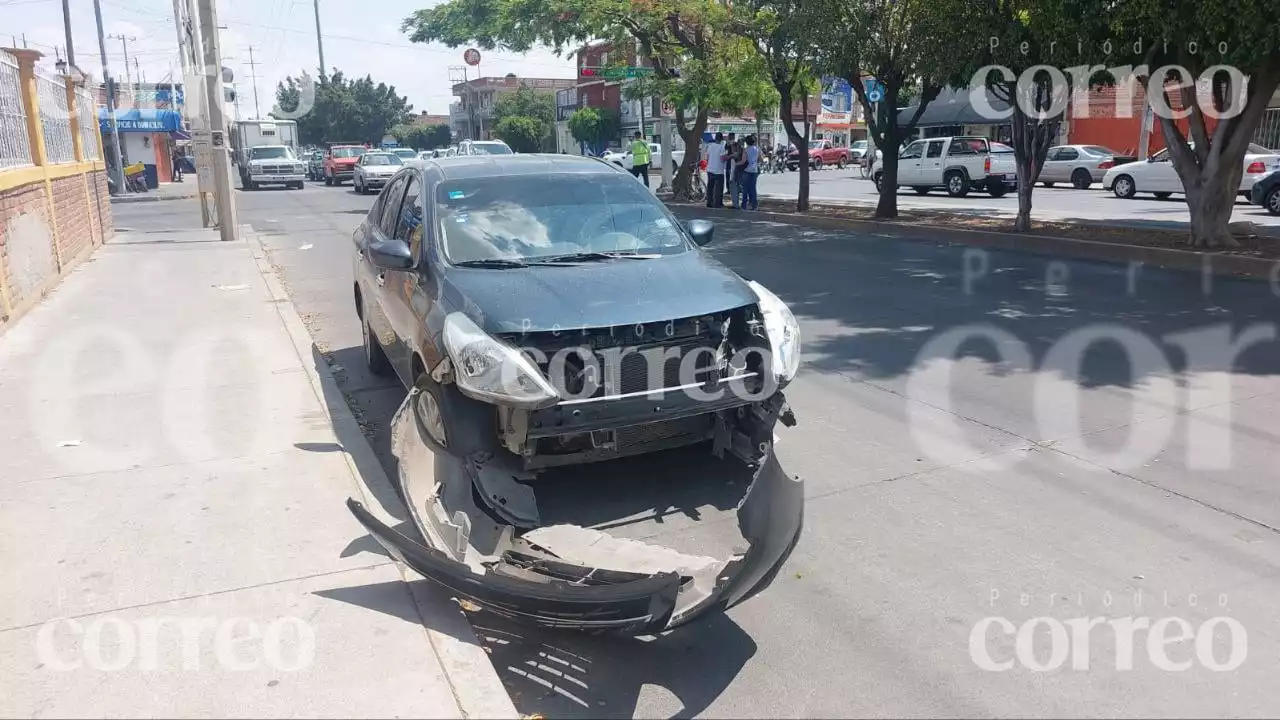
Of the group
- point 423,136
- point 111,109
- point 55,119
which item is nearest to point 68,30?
point 111,109

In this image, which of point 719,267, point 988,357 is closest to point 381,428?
point 719,267

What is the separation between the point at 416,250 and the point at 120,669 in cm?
300

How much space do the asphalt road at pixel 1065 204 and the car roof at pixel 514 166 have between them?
15094 mm

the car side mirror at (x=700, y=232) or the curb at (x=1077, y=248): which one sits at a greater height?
the car side mirror at (x=700, y=232)

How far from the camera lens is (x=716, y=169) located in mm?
23094

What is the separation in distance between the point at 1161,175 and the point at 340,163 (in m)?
31.4

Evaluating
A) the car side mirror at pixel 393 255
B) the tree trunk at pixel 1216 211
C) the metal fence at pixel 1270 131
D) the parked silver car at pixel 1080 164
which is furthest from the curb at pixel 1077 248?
the metal fence at pixel 1270 131

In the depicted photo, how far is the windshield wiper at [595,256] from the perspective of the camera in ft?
17.9

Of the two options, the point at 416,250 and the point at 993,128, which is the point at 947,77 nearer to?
the point at 416,250

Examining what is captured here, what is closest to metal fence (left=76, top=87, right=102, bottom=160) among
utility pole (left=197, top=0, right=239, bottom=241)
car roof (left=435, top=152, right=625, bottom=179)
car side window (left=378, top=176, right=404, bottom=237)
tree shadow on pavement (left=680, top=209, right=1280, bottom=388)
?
utility pole (left=197, top=0, right=239, bottom=241)

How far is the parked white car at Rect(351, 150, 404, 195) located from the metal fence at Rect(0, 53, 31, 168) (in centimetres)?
2141

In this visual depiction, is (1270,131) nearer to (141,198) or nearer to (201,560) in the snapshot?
(201,560)

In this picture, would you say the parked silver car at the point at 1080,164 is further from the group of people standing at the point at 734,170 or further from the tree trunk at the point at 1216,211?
the tree trunk at the point at 1216,211

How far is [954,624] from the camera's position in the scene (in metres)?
3.79
